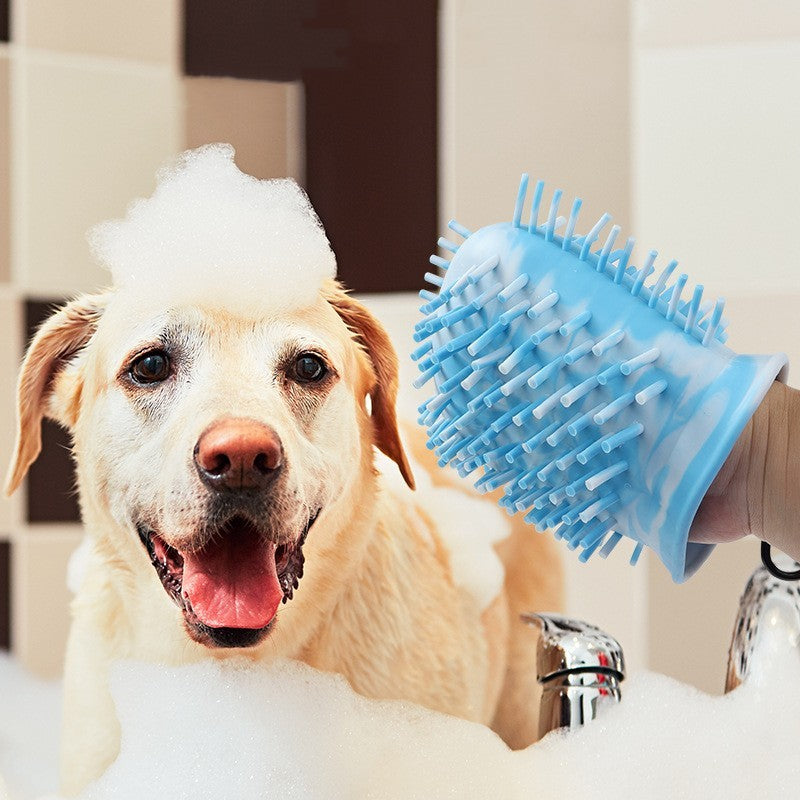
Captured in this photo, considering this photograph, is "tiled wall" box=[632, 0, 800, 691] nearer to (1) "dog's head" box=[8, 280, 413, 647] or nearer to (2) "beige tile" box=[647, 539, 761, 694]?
(2) "beige tile" box=[647, 539, 761, 694]

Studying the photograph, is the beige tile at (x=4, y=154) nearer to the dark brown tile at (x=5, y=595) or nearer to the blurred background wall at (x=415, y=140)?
the blurred background wall at (x=415, y=140)

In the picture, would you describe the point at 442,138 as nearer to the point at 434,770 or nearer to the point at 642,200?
the point at 642,200

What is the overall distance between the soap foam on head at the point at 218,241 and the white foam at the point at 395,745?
0.31 m

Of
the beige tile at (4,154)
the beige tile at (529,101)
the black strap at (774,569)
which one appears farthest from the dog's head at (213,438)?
the black strap at (774,569)

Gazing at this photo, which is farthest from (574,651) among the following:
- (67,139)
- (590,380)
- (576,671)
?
(67,139)

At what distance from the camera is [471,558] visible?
90 centimetres

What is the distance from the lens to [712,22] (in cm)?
92

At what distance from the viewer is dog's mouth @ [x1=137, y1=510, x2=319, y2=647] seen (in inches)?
27.6

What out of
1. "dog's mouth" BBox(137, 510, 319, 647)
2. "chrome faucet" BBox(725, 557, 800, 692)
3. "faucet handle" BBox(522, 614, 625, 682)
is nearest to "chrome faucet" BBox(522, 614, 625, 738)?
"faucet handle" BBox(522, 614, 625, 682)

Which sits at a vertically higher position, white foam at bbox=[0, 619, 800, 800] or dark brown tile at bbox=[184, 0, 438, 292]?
dark brown tile at bbox=[184, 0, 438, 292]

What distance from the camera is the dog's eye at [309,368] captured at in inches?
29.3

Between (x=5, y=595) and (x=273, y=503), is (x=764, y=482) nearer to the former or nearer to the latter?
(x=273, y=503)

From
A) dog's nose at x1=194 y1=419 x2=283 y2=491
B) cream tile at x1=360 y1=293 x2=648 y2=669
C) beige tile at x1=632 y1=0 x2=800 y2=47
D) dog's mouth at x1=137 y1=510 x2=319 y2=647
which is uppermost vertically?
beige tile at x1=632 y1=0 x2=800 y2=47

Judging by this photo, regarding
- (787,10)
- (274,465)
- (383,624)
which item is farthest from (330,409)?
(787,10)
